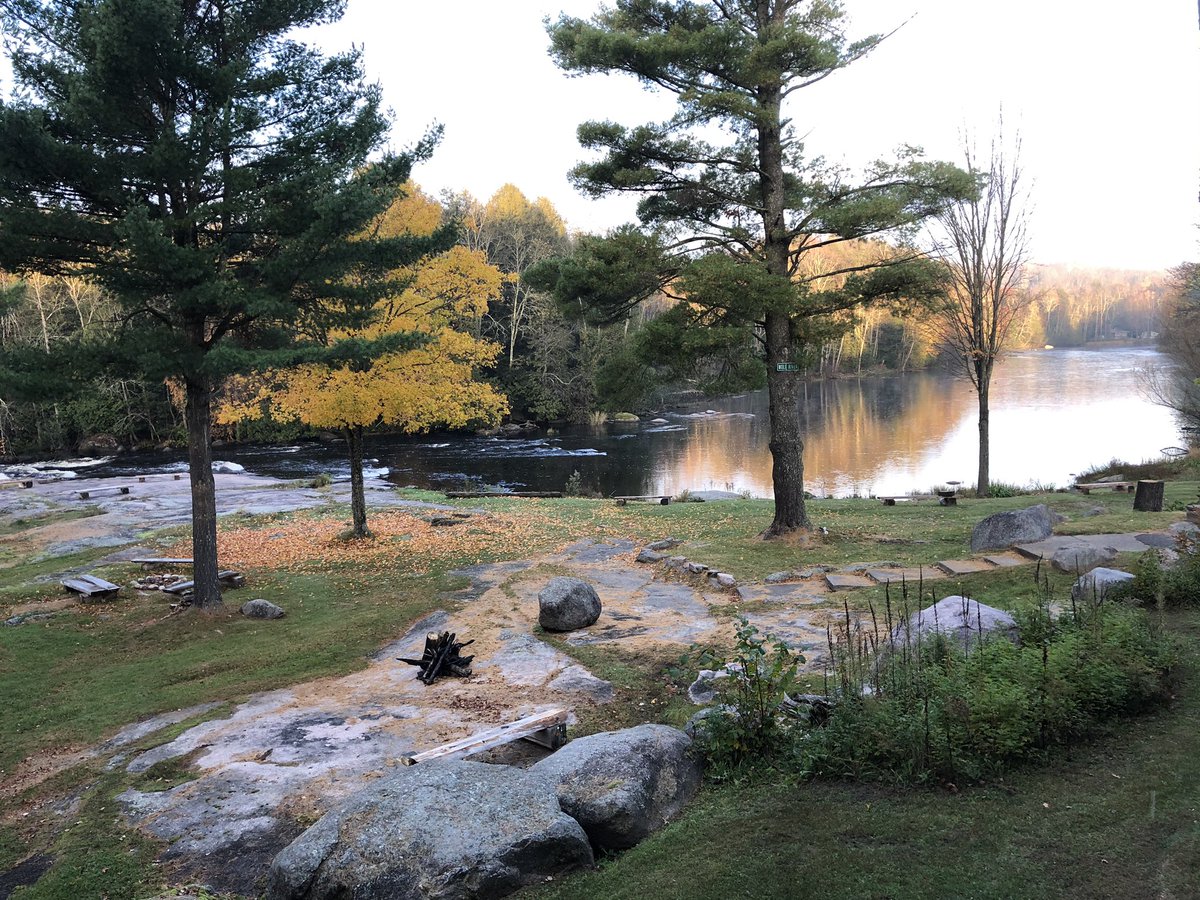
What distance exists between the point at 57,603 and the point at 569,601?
802cm

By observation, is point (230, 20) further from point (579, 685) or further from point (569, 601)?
point (579, 685)

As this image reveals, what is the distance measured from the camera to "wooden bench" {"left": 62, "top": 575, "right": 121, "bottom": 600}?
1135 cm

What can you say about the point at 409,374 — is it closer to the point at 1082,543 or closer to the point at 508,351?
the point at 1082,543

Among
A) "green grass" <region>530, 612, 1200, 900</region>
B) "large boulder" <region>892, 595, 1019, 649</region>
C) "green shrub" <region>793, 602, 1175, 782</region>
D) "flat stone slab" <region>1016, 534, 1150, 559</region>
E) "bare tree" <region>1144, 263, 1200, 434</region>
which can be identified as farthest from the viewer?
"bare tree" <region>1144, 263, 1200, 434</region>

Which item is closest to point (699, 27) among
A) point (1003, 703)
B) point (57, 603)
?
point (1003, 703)

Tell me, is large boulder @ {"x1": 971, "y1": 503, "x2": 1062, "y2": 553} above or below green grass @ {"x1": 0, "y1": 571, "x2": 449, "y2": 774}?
above

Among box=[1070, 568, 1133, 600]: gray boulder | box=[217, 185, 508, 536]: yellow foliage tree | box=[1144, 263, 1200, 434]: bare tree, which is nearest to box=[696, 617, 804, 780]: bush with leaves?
box=[1070, 568, 1133, 600]: gray boulder

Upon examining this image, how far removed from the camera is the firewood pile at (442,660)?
8.37m

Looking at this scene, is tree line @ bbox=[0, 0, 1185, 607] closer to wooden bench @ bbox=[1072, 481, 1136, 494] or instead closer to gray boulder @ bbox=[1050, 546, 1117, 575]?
gray boulder @ bbox=[1050, 546, 1117, 575]

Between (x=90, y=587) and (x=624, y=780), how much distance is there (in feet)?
34.2

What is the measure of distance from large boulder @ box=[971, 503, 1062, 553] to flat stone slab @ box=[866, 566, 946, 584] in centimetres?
112

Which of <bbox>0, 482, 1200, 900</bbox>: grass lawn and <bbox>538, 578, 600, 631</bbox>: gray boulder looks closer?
<bbox>0, 482, 1200, 900</bbox>: grass lawn

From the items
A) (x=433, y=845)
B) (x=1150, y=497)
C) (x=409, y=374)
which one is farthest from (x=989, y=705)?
(x=409, y=374)

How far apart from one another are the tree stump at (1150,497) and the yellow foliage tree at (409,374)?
1207cm
